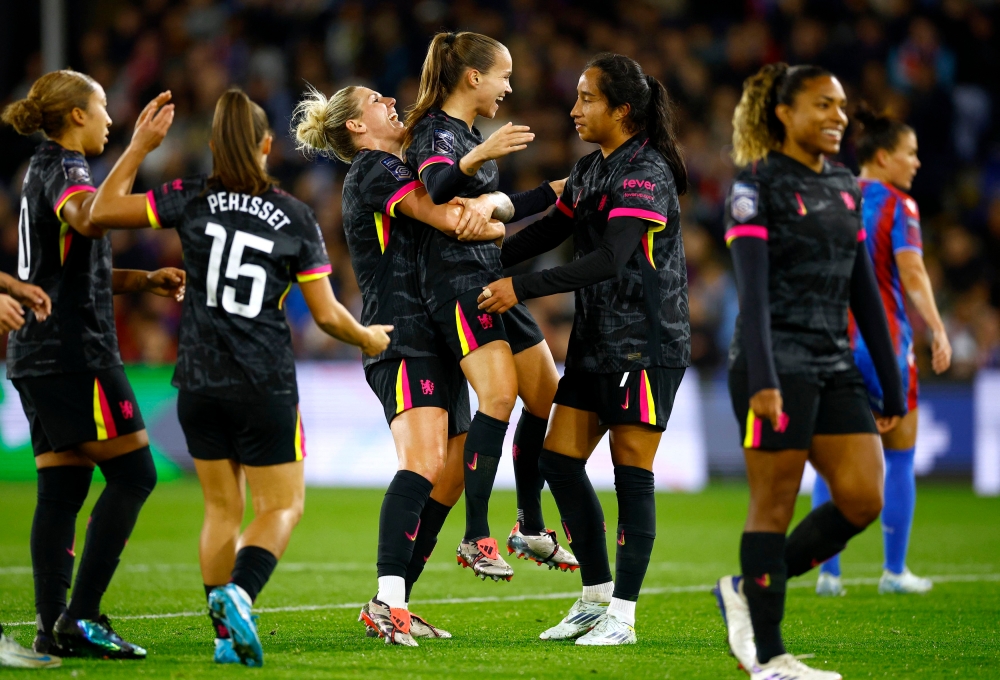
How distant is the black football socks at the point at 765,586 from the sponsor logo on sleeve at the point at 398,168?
2076mm

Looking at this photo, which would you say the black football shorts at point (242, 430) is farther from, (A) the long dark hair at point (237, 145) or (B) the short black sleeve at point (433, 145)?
(B) the short black sleeve at point (433, 145)

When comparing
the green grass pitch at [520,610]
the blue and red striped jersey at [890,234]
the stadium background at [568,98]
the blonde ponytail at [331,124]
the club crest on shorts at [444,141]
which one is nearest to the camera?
the green grass pitch at [520,610]

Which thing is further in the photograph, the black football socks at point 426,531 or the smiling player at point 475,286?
the black football socks at point 426,531

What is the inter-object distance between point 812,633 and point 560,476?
133 centimetres

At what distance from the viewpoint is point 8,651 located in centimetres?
439

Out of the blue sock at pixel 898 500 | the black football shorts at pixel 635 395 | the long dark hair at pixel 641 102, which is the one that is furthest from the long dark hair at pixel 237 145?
the blue sock at pixel 898 500

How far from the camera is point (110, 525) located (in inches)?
190

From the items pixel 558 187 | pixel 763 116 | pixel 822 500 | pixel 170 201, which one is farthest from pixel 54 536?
pixel 822 500

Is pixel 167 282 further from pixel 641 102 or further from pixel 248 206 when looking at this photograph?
pixel 641 102

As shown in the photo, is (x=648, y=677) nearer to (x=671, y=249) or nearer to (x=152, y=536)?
(x=671, y=249)

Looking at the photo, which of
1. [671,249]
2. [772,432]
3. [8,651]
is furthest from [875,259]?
[8,651]

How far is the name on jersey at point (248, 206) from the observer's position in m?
4.40

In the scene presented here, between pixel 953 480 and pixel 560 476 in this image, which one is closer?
pixel 560 476

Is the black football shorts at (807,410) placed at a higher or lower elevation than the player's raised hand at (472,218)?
lower
